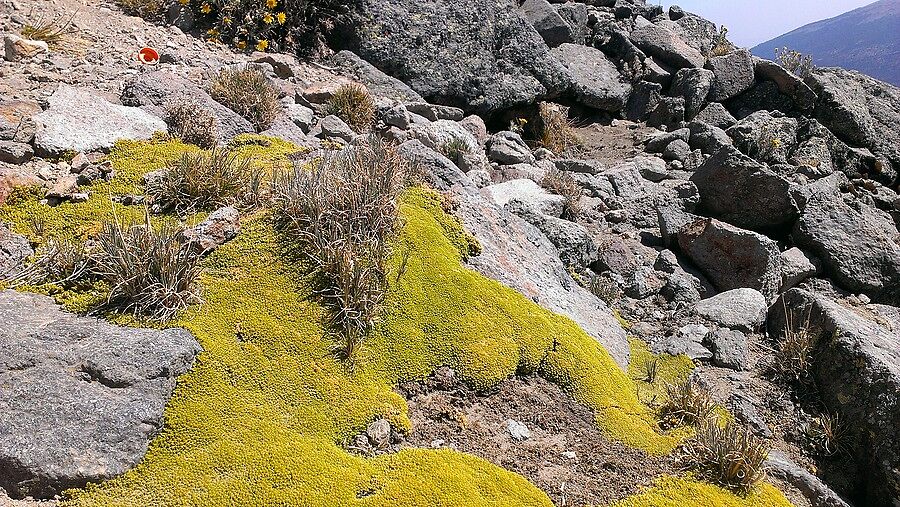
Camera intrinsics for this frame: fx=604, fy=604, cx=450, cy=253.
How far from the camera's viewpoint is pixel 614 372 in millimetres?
5391

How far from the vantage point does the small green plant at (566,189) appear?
9258mm

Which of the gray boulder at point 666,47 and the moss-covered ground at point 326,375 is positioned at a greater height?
the gray boulder at point 666,47

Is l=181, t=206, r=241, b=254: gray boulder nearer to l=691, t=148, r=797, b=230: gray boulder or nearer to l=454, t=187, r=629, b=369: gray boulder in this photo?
l=454, t=187, r=629, b=369: gray boulder

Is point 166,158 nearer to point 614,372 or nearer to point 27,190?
point 27,190

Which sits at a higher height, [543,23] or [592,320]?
[543,23]

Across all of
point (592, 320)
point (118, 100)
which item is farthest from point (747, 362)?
point (118, 100)

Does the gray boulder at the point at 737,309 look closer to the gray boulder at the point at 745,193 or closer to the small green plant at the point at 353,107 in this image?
the gray boulder at the point at 745,193

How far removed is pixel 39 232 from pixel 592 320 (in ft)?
16.7

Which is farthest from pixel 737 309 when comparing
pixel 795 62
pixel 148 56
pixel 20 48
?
pixel 795 62

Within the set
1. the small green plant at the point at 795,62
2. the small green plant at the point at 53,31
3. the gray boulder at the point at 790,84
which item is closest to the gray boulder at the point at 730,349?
the small green plant at the point at 53,31

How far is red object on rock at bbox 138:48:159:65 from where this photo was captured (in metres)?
8.26

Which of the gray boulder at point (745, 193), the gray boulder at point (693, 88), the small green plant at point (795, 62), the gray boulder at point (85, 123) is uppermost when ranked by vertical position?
the small green plant at point (795, 62)

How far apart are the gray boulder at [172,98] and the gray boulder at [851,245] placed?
8.44 m

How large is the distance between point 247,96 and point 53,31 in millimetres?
2789
